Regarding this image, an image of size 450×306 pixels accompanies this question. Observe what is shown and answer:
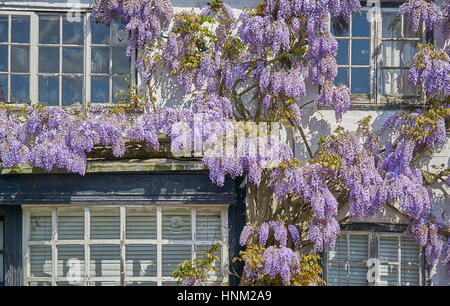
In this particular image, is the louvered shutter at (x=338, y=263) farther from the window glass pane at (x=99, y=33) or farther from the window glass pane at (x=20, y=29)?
the window glass pane at (x=20, y=29)

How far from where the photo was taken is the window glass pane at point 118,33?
382 inches

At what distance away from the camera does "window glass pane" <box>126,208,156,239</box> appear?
30.3ft

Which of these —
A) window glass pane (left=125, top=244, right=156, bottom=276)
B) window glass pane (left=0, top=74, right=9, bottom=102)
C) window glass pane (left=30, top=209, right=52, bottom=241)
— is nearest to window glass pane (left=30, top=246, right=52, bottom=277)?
window glass pane (left=30, top=209, right=52, bottom=241)

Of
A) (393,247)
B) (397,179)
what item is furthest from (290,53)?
(393,247)

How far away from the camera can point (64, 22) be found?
9.63 meters

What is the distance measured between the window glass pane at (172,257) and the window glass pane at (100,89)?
2202mm

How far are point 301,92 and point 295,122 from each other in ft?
1.48

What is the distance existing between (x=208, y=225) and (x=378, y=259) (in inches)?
92.8

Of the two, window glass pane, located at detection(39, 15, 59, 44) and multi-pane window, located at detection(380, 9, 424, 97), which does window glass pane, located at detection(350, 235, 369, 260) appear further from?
window glass pane, located at detection(39, 15, 59, 44)

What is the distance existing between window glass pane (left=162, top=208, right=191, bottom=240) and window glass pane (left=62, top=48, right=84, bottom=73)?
234 cm
